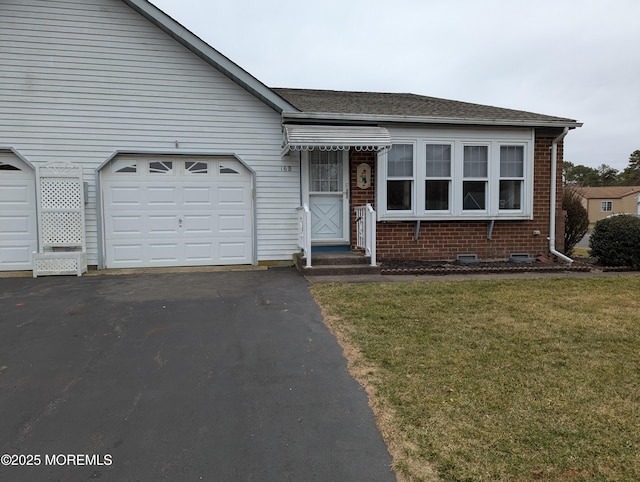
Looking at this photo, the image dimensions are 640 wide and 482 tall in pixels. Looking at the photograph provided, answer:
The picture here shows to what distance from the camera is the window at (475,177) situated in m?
9.98

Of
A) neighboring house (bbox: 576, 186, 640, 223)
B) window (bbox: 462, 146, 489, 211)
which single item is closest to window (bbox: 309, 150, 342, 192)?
window (bbox: 462, 146, 489, 211)

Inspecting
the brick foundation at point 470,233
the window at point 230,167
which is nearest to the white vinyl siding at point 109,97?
the window at point 230,167

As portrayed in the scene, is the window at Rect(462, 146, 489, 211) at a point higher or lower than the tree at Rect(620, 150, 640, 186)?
lower

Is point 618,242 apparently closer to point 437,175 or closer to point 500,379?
point 437,175

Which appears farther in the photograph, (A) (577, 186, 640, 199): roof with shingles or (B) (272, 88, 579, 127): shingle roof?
(A) (577, 186, 640, 199): roof with shingles

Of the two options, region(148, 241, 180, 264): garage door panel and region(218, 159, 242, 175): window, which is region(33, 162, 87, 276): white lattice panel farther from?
region(218, 159, 242, 175): window

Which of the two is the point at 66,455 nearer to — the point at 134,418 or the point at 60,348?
the point at 134,418

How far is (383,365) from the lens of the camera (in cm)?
389

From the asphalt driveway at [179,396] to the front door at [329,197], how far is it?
384 centimetres

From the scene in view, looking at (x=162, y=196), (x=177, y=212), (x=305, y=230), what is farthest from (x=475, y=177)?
(x=162, y=196)

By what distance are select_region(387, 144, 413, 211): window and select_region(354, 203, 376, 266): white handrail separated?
84cm

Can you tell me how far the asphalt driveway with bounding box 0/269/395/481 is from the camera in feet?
8.27

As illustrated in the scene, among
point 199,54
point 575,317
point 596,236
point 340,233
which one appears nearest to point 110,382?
point 575,317

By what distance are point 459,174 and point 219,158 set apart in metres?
5.57
